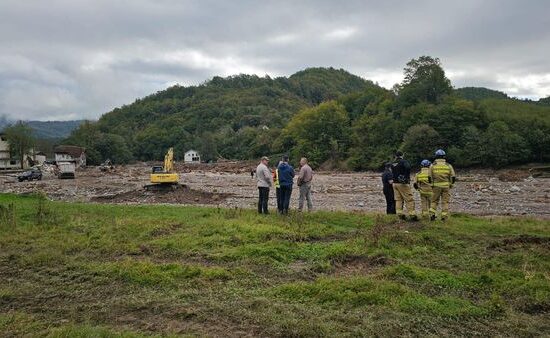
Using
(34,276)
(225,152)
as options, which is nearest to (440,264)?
(34,276)

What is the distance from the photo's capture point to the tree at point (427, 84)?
98.4 metres

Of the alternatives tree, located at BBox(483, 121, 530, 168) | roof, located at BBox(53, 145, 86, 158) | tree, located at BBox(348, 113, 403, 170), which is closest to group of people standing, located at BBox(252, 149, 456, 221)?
tree, located at BBox(483, 121, 530, 168)

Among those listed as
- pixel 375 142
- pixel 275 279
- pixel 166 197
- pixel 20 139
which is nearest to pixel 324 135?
pixel 375 142

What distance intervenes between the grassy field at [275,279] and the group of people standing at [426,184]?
Answer: 3.75 ft

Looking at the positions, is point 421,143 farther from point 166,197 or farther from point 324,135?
point 166,197

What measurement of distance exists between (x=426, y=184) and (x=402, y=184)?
90 cm

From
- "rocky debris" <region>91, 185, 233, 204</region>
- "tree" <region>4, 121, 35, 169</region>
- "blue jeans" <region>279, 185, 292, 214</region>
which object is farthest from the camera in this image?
"tree" <region>4, 121, 35, 169</region>

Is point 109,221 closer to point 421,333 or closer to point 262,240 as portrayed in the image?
point 262,240

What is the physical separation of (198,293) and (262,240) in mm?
4507

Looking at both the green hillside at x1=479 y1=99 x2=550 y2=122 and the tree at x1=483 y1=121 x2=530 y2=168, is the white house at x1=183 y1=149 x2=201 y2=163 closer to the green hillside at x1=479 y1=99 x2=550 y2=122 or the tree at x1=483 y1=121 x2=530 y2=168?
the green hillside at x1=479 y1=99 x2=550 y2=122

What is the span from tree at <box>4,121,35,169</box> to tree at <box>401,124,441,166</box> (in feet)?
306

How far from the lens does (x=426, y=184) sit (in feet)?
51.5

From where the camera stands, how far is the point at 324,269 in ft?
32.8

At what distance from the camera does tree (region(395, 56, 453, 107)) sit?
98375 millimetres
